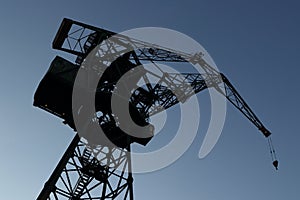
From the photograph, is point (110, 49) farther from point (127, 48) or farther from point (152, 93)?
point (152, 93)

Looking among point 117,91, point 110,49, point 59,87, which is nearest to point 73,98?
point 59,87

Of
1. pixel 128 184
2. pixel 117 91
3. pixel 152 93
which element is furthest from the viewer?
pixel 152 93

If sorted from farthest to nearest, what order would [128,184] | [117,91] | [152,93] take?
1. [152,93]
2. [117,91]
3. [128,184]

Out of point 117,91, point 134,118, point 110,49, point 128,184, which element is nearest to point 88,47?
point 110,49

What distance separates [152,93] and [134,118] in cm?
235

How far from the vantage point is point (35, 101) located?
2123cm

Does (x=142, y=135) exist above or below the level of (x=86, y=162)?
above

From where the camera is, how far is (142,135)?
71.5 feet

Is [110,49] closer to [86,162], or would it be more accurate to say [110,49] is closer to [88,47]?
[88,47]

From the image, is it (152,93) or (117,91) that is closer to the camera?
(117,91)

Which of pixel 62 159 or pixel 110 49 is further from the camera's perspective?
pixel 110 49

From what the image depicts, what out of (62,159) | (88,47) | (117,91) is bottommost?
(62,159)

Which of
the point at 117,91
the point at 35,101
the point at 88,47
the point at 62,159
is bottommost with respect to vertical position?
the point at 62,159

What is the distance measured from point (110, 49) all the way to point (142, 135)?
505cm
